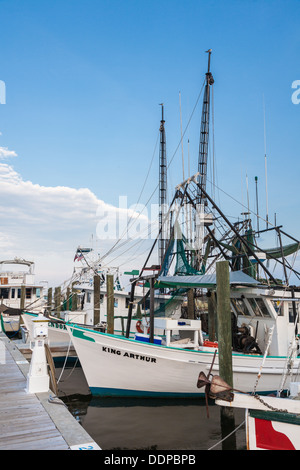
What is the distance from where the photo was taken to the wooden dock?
5.03m

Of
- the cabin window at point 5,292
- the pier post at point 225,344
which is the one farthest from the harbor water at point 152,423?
the cabin window at point 5,292

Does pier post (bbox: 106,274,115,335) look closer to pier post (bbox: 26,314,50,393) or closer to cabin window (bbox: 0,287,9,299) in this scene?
pier post (bbox: 26,314,50,393)

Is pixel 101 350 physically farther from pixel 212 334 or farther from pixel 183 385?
pixel 212 334

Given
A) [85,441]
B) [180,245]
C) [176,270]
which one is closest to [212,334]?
[176,270]

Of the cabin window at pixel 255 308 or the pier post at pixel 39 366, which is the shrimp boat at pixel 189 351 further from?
the pier post at pixel 39 366

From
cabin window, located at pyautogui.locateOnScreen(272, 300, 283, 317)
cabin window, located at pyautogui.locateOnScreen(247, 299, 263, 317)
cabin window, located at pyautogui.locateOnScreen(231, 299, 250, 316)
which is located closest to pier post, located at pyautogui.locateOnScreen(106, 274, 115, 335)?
cabin window, located at pyautogui.locateOnScreen(231, 299, 250, 316)

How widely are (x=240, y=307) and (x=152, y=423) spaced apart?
18.5ft

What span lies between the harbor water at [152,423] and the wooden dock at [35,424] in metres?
2.56

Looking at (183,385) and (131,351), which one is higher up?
(131,351)

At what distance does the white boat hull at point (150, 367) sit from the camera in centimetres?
1107

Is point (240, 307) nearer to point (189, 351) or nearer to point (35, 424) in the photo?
point (189, 351)

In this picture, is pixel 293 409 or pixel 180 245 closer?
pixel 293 409
